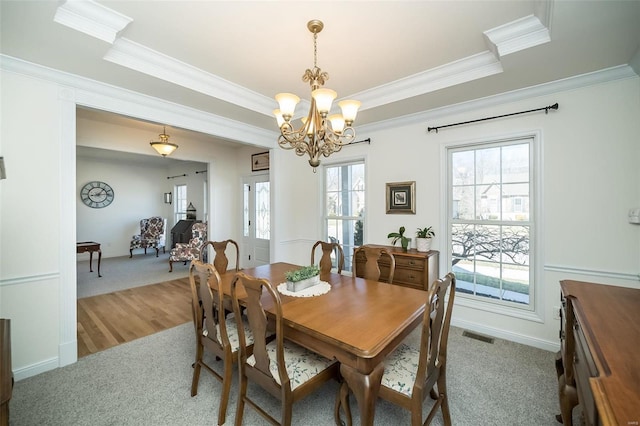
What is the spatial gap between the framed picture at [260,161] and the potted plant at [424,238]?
3.28 metres

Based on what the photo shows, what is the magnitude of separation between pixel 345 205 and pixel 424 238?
141cm

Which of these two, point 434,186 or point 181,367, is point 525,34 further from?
point 181,367

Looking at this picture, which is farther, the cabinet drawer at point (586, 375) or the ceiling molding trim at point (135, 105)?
the ceiling molding trim at point (135, 105)

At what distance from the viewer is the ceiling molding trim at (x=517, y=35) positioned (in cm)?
192

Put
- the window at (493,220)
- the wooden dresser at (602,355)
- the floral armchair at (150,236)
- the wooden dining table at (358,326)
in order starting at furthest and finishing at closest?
1. the floral armchair at (150,236)
2. the window at (493,220)
3. the wooden dining table at (358,326)
4. the wooden dresser at (602,355)

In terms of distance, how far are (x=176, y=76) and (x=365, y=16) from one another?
5.91 ft

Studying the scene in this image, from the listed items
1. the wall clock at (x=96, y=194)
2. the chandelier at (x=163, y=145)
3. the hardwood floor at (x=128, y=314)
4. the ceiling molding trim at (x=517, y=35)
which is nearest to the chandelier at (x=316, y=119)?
the ceiling molding trim at (x=517, y=35)

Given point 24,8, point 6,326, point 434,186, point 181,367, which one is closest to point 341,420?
point 181,367

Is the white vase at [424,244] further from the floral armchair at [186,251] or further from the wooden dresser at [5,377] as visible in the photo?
the floral armchair at [186,251]

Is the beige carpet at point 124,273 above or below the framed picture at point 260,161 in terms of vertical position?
below

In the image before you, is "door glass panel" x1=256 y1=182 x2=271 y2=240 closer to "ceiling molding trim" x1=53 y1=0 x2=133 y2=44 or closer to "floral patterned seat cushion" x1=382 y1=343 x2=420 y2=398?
"ceiling molding trim" x1=53 y1=0 x2=133 y2=44

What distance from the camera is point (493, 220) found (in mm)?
2996

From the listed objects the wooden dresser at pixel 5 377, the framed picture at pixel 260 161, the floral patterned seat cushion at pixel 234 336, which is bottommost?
the floral patterned seat cushion at pixel 234 336

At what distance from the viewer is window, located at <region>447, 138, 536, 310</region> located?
2.82 metres
